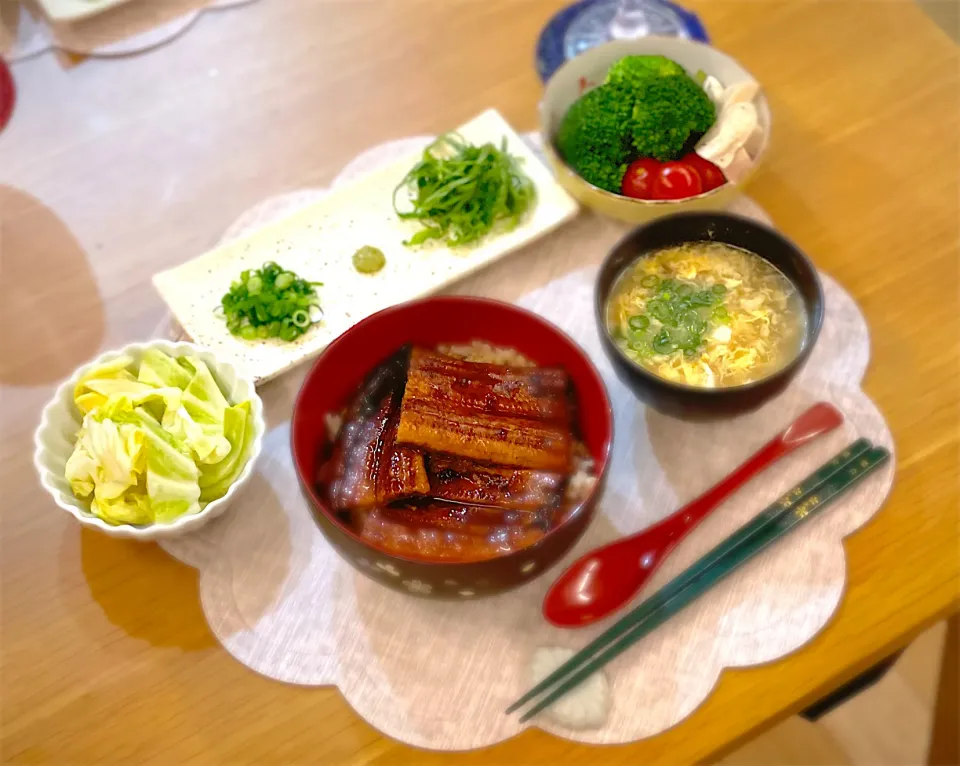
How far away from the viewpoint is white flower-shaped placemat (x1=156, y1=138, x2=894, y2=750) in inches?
33.5

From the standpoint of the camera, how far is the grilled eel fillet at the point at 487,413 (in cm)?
86

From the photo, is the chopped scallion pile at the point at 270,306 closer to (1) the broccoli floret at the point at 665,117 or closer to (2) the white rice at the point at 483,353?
(2) the white rice at the point at 483,353

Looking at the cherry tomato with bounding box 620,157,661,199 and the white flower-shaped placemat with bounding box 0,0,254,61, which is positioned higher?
the white flower-shaped placemat with bounding box 0,0,254,61

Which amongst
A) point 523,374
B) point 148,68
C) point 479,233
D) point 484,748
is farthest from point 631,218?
point 148,68

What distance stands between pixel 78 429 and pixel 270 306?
272mm

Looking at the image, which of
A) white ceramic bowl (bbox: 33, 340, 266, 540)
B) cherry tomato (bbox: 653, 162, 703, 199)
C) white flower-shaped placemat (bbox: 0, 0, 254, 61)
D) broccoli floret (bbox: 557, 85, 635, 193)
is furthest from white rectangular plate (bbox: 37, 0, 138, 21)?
cherry tomato (bbox: 653, 162, 703, 199)

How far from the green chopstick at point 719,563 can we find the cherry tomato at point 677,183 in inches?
15.4

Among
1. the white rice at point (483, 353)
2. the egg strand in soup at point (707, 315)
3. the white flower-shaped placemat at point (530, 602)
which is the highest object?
the egg strand in soup at point (707, 315)

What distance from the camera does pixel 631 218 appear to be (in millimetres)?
1110

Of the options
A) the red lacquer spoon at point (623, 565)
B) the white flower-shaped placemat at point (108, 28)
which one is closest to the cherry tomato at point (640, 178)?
the red lacquer spoon at point (623, 565)

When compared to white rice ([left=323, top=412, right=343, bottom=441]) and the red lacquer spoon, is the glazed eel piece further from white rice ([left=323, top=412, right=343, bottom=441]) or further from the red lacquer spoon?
the red lacquer spoon

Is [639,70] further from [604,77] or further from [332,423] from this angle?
[332,423]

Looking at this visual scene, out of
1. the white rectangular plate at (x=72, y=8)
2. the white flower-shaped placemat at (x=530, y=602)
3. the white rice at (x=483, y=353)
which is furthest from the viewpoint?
the white rectangular plate at (x=72, y=8)

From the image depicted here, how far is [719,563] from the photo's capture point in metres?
0.90
